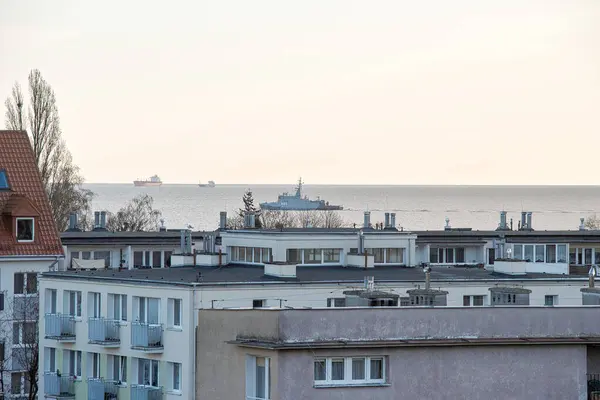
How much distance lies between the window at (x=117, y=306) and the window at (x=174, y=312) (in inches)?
140

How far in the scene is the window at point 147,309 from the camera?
65.9 m

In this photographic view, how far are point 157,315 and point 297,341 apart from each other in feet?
62.7

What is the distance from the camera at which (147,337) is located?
6556cm

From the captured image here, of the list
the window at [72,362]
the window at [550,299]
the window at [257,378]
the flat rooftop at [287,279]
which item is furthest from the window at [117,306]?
the window at [257,378]

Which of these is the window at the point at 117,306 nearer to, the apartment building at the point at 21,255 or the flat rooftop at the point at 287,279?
the flat rooftop at the point at 287,279

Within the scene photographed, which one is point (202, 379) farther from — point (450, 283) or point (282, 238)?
point (282, 238)

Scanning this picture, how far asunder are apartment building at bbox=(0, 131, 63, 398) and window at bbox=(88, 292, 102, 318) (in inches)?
357

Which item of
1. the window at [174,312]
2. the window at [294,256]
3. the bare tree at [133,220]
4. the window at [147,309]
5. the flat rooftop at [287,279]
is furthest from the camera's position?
the bare tree at [133,220]

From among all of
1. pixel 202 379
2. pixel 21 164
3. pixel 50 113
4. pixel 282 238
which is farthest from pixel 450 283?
pixel 50 113

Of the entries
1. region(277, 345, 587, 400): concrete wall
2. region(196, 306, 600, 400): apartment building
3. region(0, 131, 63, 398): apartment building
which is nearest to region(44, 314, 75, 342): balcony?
region(0, 131, 63, 398): apartment building

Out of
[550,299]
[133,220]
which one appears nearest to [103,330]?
[550,299]

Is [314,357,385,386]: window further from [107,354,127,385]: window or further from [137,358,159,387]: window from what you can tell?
[107,354,127,385]: window

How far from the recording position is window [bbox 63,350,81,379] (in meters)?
71.1

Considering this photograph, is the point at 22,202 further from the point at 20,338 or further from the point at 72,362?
the point at 72,362
